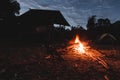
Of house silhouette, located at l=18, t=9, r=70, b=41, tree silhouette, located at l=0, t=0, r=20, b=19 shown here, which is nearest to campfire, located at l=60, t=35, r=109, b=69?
house silhouette, located at l=18, t=9, r=70, b=41

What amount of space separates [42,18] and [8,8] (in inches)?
621

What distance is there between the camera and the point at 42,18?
89.6ft

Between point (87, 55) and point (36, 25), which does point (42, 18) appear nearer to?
point (36, 25)

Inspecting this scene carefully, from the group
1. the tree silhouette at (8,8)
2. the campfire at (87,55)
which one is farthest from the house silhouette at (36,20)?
the campfire at (87,55)

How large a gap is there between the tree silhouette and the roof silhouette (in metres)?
8.81

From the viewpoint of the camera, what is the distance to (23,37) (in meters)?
27.2

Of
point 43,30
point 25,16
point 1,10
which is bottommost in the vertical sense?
point 43,30

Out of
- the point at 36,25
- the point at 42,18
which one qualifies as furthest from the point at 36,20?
the point at 42,18

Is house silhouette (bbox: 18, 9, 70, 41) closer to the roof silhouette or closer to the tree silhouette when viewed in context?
the roof silhouette

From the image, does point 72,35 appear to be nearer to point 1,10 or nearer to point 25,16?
point 25,16

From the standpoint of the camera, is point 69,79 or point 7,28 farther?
point 7,28

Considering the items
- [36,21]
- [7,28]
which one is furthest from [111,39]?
[7,28]

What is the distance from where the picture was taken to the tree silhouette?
36.8m

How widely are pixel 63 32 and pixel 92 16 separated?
112 ft
